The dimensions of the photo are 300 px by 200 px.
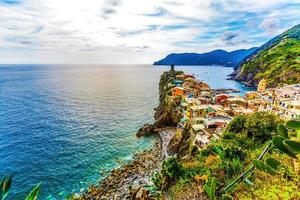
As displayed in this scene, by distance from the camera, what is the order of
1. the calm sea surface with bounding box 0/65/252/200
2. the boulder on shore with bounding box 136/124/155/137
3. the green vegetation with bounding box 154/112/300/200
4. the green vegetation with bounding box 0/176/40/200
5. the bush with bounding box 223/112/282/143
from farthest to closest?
1. the boulder on shore with bounding box 136/124/155/137
2. the calm sea surface with bounding box 0/65/252/200
3. the bush with bounding box 223/112/282/143
4. the green vegetation with bounding box 0/176/40/200
5. the green vegetation with bounding box 154/112/300/200

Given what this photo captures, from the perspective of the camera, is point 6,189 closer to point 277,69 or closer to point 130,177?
point 130,177

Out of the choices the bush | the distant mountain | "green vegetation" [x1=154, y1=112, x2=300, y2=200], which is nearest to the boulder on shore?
"green vegetation" [x1=154, y1=112, x2=300, y2=200]

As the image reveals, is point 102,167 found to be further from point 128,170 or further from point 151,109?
point 151,109

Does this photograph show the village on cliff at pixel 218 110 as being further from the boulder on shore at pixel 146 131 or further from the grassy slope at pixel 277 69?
the grassy slope at pixel 277 69

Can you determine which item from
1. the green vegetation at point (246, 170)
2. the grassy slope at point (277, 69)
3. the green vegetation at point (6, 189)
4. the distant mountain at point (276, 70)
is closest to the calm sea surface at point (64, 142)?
the green vegetation at point (246, 170)

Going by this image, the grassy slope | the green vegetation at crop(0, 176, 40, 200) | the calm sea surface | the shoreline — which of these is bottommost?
the shoreline

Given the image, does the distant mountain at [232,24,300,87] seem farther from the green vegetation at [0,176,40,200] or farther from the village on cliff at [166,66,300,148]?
the green vegetation at [0,176,40,200]

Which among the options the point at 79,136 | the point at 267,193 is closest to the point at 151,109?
the point at 79,136

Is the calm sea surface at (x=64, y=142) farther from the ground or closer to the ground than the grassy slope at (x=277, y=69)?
closer to the ground
